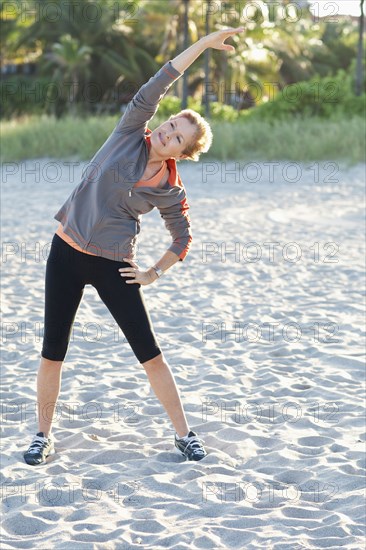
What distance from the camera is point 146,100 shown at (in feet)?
12.2

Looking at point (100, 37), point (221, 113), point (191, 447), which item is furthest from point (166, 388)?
point (100, 37)

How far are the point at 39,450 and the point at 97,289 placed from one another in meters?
0.85

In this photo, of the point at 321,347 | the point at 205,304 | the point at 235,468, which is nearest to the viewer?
the point at 235,468

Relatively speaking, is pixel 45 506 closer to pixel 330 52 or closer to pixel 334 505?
pixel 334 505

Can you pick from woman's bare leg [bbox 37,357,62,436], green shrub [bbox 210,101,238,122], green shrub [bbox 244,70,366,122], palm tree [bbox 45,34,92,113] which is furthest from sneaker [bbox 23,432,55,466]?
→ palm tree [bbox 45,34,92,113]

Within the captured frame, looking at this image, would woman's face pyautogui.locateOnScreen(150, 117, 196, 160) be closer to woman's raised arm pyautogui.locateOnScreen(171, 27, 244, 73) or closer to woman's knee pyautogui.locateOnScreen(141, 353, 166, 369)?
woman's raised arm pyautogui.locateOnScreen(171, 27, 244, 73)

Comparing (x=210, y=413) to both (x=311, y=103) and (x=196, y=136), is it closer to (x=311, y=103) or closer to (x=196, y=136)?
(x=196, y=136)

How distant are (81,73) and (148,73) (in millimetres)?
3116

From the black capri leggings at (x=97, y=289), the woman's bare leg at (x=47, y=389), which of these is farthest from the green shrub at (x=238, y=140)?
the black capri leggings at (x=97, y=289)

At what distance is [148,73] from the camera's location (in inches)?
1604

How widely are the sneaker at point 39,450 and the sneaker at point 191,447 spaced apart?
589 mm

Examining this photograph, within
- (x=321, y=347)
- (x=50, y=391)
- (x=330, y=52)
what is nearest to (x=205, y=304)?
(x=321, y=347)

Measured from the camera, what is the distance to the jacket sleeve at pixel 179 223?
3.91m

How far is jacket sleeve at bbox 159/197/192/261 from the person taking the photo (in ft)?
12.8
